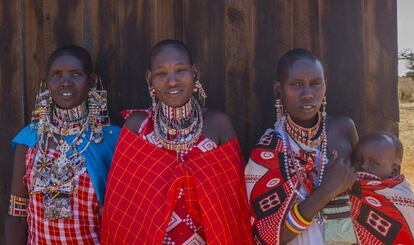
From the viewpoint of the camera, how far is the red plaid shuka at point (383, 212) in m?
2.66

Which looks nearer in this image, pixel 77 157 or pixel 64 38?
pixel 77 157

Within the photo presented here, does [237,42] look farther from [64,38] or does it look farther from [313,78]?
[64,38]

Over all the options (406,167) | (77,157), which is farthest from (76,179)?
(406,167)

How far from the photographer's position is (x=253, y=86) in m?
3.55

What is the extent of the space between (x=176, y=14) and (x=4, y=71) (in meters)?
1.38

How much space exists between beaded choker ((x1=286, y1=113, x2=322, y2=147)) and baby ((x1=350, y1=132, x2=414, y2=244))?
315 millimetres

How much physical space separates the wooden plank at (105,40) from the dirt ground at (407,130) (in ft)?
22.8

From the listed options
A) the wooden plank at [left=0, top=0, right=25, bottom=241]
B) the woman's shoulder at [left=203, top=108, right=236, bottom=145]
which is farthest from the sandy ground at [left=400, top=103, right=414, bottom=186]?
the wooden plank at [left=0, top=0, right=25, bottom=241]

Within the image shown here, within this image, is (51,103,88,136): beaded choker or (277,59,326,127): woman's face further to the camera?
(51,103,88,136): beaded choker

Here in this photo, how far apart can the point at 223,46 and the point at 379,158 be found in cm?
139

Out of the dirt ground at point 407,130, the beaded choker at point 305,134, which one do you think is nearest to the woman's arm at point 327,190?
the beaded choker at point 305,134

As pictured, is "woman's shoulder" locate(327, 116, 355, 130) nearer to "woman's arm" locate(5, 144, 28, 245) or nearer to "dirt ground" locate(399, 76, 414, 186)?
"woman's arm" locate(5, 144, 28, 245)

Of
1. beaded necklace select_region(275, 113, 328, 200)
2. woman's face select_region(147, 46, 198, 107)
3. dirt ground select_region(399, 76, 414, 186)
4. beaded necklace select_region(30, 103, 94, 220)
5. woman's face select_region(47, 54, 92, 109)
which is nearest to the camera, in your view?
beaded necklace select_region(275, 113, 328, 200)

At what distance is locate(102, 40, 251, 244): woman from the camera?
279 cm
